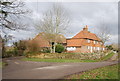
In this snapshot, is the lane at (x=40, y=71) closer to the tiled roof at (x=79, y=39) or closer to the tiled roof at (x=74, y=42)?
the tiled roof at (x=74, y=42)

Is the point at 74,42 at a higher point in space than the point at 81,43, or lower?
higher

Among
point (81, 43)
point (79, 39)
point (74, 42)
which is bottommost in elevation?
point (81, 43)

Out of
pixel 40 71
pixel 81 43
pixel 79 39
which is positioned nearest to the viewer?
pixel 40 71

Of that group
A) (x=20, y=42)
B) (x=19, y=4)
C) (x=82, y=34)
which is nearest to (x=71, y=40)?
(x=82, y=34)

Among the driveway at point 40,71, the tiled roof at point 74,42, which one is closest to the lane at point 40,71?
the driveway at point 40,71

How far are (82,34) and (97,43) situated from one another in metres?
9.82

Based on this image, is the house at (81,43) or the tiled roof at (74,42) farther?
the tiled roof at (74,42)

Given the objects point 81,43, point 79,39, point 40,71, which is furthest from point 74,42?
point 40,71

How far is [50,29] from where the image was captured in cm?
2778

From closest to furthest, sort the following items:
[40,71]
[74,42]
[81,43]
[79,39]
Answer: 1. [40,71]
2. [81,43]
3. [79,39]
4. [74,42]

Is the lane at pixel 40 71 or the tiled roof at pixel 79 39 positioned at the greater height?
the tiled roof at pixel 79 39

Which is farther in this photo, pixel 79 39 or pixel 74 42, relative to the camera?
pixel 74 42

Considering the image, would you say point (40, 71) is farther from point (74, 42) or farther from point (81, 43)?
point (74, 42)

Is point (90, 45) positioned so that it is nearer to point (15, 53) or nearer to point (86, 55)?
point (86, 55)
